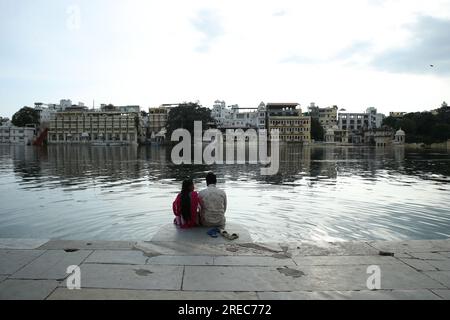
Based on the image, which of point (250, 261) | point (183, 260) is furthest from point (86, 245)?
point (250, 261)

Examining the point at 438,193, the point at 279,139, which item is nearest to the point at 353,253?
the point at 438,193

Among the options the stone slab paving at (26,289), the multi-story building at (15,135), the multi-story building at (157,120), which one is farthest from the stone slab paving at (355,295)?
the multi-story building at (157,120)

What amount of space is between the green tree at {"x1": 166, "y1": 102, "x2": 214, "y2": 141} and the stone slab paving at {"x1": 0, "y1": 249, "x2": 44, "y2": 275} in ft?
265

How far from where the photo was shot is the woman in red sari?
7371 millimetres

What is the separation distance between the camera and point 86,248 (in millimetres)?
5844

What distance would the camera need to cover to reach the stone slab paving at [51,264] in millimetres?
4648

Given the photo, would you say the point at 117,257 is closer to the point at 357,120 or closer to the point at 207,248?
the point at 207,248

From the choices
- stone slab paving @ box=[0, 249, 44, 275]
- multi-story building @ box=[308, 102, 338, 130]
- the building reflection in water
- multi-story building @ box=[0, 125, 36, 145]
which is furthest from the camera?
multi-story building @ box=[308, 102, 338, 130]

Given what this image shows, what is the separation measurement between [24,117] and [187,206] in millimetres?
139729

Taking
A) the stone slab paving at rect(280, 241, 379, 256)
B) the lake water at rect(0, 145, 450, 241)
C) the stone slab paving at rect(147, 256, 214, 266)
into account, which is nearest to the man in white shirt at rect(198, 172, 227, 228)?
the lake water at rect(0, 145, 450, 241)

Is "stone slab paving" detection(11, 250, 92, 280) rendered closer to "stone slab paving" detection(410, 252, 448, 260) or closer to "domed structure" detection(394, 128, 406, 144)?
"stone slab paving" detection(410, 252, 448, 260)

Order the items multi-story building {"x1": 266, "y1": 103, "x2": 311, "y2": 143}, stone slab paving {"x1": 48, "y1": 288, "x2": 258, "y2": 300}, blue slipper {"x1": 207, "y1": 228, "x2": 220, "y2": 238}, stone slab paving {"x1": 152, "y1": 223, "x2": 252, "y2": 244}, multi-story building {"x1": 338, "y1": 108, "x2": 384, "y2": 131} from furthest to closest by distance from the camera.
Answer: multi-story building {"x1": 338, "y1": 108, "x2": 384, "y2": 131}
multi-story building {"x1": 266, "y1": 103, "x2": 311, "y2": 143}
blue slipper {"x1": 207, "y1": 228, "x2": 220, "y2": 238}
stone slab paving {"x1": 152, "y1": 223, "x2": 252, "y2": 244}
stone slab paving {"x1": 48, "y1": 288, "x2": 258, "y2": 300}

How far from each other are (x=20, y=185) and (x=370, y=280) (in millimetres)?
16735
